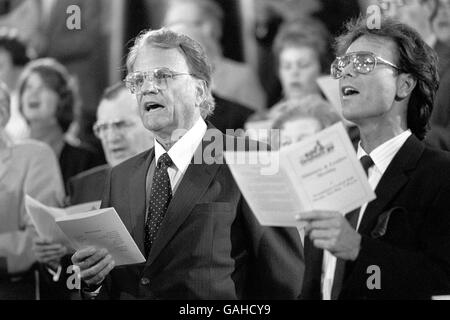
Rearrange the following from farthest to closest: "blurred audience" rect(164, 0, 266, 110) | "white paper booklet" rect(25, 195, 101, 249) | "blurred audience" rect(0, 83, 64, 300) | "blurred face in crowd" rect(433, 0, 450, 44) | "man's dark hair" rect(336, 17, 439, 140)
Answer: "blurred audience" rect(164, 0, 266, 110) → "blurred face in crowd" rect(433, 0, 450, 44) → "blurred audience" rect(0, 83, 64, 300) → "white paper booklet" rect(25, 195, 101, 249) → "man's dark hair" rect(336, 17, 439, 140)

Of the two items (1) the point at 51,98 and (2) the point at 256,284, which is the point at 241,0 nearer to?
(1) the point at 51,98

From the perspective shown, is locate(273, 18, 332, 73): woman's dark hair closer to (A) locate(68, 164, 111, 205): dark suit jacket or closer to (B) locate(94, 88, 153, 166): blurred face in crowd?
(B) locate(94, 88, 153, 166): blurred face in crowd

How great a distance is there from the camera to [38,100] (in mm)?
4238

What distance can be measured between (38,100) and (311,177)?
2.55m

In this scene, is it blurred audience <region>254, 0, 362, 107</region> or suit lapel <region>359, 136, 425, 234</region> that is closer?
suit lapel <region>359, 136, 425, 234</region>

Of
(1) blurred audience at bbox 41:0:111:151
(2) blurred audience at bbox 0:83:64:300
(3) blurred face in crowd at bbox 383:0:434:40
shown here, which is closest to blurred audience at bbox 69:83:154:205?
(2) blurred audience at bbox 0:83:64:300

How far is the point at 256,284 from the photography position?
8.30 ft

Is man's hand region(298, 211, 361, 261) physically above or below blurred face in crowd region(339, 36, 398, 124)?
below

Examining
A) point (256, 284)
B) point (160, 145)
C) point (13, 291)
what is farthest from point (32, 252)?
point (256, 284)

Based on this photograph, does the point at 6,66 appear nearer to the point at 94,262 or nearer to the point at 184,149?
the point at 184,149

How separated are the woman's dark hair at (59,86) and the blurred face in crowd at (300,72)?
1.24m

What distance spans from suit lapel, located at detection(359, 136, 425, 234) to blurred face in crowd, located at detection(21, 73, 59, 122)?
8.15 feet

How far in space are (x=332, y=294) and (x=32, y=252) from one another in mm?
1668

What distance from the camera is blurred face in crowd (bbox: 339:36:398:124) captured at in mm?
2336
